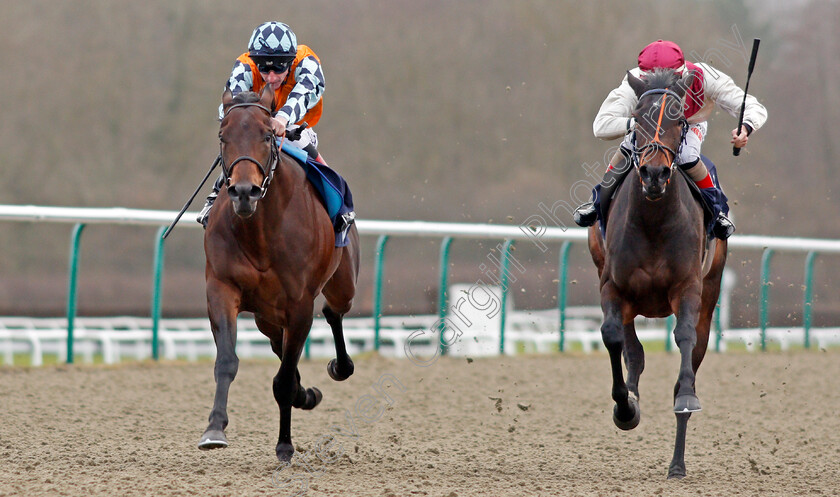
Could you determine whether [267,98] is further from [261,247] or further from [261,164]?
[261,247]

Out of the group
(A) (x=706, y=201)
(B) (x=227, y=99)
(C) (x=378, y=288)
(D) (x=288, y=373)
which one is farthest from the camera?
(C) (x=378, y=288)

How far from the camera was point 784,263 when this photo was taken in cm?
1570

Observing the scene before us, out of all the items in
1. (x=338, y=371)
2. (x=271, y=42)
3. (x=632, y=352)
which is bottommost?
(x=338, y=371)

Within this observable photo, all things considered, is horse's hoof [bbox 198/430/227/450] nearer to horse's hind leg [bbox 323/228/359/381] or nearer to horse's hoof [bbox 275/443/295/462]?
horse's hoof [bbox 275/443/295/462]

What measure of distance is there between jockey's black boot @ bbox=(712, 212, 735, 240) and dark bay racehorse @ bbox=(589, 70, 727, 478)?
0.21 meters

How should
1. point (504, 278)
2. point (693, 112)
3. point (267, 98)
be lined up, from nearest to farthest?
point (267, 98), point (693, 112), point (504, 278)

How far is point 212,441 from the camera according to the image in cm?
448

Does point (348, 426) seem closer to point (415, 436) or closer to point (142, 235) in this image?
point (415, 436)

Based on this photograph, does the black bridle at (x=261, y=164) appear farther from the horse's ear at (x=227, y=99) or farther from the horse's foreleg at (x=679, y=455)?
the horse's foreleg at (x=679, y=455)

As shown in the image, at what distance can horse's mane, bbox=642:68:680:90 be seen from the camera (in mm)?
5359

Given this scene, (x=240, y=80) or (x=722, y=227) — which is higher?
(x=240, y=80)

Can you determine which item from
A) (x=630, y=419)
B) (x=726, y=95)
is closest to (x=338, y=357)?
(x=630, y=419)

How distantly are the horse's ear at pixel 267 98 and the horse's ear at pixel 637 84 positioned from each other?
5.91 ft

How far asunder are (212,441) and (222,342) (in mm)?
607
